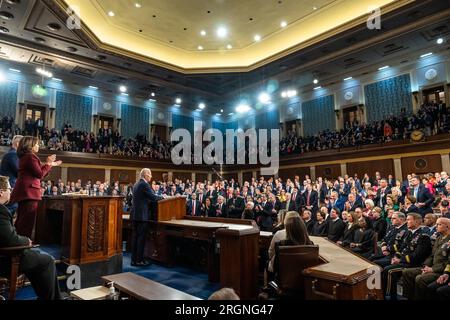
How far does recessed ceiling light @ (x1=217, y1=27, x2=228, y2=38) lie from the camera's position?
1207 centimetres

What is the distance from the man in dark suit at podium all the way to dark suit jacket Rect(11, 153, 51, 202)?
1.90 meters

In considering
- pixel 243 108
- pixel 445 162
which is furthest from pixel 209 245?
pixel 243 108

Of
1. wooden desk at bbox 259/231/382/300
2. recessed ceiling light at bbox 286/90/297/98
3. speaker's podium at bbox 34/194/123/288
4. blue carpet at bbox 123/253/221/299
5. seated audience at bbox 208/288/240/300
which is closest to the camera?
seated audience at bbox 208/288/240/300

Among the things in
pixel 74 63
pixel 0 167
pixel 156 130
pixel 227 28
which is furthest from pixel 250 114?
pixel 0 167

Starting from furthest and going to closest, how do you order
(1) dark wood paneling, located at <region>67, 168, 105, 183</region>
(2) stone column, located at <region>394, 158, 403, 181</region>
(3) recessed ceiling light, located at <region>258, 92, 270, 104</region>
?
(3) recessed ceiling light, located at <region>258, 92, 270, 104</region>, (1) dark wood paneling, located at <region>67, 168, 105, 183</region>, (2) stone column, located at <region>394, 158, 403, 181</region>

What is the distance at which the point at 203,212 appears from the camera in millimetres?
8516

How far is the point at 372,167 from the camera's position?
11.4 metres

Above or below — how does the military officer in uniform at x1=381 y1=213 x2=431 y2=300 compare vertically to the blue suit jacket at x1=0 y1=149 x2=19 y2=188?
below

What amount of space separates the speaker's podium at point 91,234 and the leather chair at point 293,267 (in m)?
2.23

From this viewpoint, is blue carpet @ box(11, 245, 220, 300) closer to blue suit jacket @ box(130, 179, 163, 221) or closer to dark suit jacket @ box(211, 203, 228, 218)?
blue suit jacket @ box(130, 179, 163, 221)

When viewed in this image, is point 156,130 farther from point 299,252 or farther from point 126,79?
point 299,252

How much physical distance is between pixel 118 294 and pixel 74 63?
41.3 ft

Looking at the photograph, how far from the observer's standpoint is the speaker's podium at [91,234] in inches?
136

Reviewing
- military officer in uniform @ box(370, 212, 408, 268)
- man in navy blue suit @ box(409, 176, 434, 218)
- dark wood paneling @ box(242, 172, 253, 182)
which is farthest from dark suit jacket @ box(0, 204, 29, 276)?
dark wood paneling @ box(242, 172, 253, 182)
